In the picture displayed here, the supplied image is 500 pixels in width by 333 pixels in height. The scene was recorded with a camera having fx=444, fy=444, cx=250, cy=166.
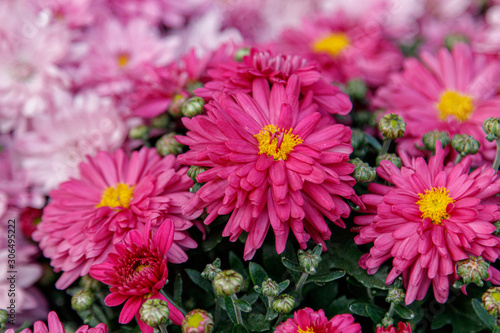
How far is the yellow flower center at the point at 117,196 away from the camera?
84cm

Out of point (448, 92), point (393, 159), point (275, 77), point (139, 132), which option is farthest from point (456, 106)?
point (139, 132)

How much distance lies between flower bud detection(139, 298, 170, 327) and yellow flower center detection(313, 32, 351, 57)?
955 millimetres

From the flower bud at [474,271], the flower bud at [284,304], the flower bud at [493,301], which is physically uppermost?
the flower bud at [474,271]

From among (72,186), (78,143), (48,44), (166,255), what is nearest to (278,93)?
(166,255)

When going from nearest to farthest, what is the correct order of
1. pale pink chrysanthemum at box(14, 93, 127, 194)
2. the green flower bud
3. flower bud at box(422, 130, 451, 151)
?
1. flower bud at box(422, 130, 451, 151)
2. the green flower bud
3. pale pink chrysanthemum at box(14, 93, 127, 194)

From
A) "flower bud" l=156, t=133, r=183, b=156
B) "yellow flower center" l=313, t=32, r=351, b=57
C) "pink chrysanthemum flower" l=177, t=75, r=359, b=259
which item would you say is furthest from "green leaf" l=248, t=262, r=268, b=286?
"yellow flower center" l=313, t=32, r=351, b=57

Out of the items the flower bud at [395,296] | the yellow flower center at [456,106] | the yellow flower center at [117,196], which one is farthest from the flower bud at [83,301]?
the yellow flower center at [456,106]

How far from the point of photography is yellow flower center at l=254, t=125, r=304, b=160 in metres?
0.72

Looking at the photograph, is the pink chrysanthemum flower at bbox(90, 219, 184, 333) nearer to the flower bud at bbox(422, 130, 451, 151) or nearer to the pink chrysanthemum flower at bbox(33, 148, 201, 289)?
the pink chrysanthemum flower at bbox(33, 148, 201, 289)

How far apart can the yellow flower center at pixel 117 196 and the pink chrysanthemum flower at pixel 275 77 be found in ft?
0.76

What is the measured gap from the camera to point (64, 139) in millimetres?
1156

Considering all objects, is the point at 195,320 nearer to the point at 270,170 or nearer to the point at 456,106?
the point at 270,170

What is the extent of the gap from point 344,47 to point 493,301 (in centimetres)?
90

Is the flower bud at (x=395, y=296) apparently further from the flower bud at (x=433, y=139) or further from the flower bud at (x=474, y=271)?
the flower bud at (x=433, y=139)
